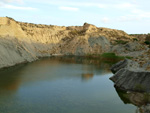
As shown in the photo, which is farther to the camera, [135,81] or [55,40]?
[55,40]

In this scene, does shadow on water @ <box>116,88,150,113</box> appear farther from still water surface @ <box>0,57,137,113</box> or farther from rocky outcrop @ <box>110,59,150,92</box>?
rocky outcrop @ <box>110,59,150,92</box>

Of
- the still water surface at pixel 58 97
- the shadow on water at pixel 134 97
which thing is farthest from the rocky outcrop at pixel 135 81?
the still water surface at pixel 58 97

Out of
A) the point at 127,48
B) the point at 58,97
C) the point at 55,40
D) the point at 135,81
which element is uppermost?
the point at 135,81

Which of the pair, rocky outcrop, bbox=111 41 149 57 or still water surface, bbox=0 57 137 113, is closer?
still water surface, bbox=0 57 137 113

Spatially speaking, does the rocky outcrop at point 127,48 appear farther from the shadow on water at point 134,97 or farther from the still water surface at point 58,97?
the shadow on water at point 134,97

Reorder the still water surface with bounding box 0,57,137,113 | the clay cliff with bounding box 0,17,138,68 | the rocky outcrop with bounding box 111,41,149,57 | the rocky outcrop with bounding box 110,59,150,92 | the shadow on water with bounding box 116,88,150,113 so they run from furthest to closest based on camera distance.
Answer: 1. the rocky outcrop with bounding box 111,41,149,57
2. the clay cliff with bounding box 0,17,138,68
3. the rocky outcrop with bounding box 110,59,150,92
4. the shadow on water with bounding box 116,88,150,113
5. the still water surface with bounding box 0,57,137,113

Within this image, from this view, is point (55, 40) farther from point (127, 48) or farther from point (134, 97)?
point (134, 97)

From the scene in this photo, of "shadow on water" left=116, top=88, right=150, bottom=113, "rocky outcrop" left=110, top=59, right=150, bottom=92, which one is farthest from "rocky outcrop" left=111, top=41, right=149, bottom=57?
"shadow on water" left=116, top=88, right=150, bottom=113

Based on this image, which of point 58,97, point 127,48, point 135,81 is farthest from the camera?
point 127,48

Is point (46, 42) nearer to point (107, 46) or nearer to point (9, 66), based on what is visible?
point (107, 46)

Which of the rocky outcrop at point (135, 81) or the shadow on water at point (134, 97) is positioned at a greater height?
the rocky outcrop at point (135, 81)

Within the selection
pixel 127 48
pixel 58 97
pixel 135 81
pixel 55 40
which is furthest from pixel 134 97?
pixel 55 40

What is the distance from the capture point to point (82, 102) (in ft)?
67.7

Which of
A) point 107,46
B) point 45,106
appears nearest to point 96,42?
point 107,46
